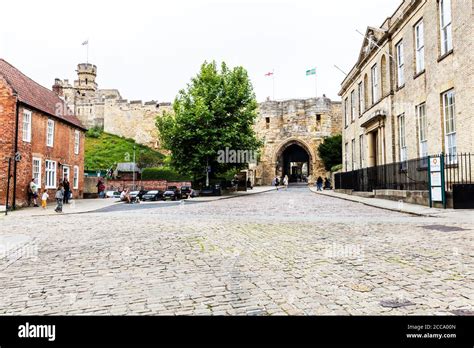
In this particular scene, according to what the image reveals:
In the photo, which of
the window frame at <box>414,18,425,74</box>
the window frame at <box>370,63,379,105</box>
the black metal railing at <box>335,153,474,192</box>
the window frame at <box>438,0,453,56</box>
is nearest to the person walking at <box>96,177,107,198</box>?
the black metal railing at <box>335,153,474,192</box>

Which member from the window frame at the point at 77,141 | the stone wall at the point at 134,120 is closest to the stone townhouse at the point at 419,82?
the window frame at the point at 77,141

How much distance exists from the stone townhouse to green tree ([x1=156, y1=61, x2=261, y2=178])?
31.5 feet

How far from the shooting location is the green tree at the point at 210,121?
29.0 meters

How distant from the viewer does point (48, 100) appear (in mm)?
27250

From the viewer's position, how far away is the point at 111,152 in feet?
233

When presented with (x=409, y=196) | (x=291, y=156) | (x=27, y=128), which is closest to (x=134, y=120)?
(x=291, y=156)

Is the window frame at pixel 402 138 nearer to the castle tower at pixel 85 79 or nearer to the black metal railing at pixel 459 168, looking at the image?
the black metal railing at pixel 459 168

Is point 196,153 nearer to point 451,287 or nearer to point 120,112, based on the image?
point 451,287

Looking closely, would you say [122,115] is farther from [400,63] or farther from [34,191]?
[400,63]

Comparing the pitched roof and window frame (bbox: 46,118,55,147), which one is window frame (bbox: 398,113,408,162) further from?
window frame (bbox: 46,118,55,147)

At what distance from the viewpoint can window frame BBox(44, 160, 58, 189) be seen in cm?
2456

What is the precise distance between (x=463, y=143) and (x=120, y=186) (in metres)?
Answer: 41.9
